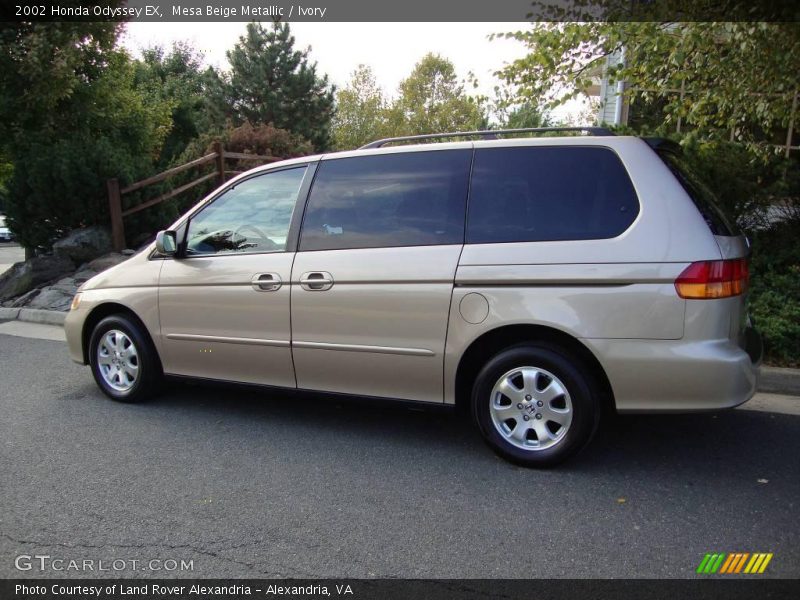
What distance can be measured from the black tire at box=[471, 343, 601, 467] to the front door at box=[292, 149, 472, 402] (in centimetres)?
29

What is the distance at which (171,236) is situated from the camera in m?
4.67


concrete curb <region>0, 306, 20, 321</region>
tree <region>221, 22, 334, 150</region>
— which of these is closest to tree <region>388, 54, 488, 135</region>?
tree <region>221, 22, 334, 150</region>

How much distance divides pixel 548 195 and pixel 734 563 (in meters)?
2.03

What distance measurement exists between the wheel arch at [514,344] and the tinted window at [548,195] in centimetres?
52

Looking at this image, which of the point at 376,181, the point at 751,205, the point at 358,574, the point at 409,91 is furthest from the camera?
the point at 409,91

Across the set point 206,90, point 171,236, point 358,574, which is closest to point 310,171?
point 171,236

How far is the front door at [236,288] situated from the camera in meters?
4.27

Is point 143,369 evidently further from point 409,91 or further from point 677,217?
point 409,91

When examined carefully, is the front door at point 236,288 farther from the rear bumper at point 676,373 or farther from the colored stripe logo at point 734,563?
the colored stripe logo at point 734,563

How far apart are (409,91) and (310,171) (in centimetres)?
3306

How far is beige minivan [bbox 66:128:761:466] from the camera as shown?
335cm

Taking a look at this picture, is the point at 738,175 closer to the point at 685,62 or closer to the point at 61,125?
the point at 685,62

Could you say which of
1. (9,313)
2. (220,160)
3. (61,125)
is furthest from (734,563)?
(61,125)

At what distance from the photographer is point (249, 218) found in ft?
15.0
